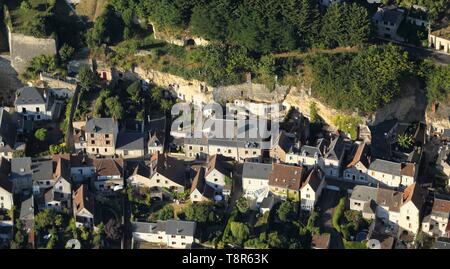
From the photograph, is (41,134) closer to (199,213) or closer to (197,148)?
(197,148)

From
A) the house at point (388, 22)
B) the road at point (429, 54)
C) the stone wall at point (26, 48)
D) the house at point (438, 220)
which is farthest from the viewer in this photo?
the stone wall at point (26, 48)

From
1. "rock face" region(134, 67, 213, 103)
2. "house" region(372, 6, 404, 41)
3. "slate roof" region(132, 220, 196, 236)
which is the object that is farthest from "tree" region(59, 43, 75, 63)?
"house" region(372, 6, 404, 41)

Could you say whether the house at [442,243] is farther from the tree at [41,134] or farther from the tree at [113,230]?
the tree at [41,134]

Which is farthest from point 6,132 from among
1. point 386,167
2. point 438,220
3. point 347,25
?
point 438,220

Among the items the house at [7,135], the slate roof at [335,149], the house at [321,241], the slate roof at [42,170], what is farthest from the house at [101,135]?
the house at [321,241]

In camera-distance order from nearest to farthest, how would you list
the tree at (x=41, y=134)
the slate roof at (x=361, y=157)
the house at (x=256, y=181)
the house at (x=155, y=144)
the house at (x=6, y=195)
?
the house at (x=6, y=195)
the house at (x=256, y=181)
the slate roof at (x=361, y=157)
the house at (x=155, y=144)
the tree at (x=41, y=134)
